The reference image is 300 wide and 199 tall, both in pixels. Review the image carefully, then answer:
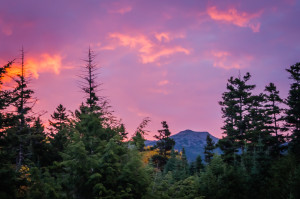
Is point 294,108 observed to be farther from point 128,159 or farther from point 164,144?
point 164,144

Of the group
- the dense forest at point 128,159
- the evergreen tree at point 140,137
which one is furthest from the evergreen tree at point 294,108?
the evergreen tree at point 140,137

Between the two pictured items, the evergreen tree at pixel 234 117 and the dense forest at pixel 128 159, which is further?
the evergreen tree at pixel 234 117

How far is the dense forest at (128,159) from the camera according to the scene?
10.4m

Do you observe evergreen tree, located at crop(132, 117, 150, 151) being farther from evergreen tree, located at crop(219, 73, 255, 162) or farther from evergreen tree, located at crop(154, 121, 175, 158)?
evergreen tree, located at crop(154, 121, 175, 158)

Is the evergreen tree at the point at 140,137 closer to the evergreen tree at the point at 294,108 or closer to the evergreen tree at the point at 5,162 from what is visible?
the evergreen tree at the point at 5,162

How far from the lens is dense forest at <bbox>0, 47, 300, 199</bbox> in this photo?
1039 centimetres

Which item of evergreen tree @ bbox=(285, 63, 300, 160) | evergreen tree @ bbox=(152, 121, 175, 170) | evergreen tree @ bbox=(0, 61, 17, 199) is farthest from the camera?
evergreen tree @ bbox=(152, 121, 175, 170)

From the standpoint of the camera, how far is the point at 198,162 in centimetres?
5097

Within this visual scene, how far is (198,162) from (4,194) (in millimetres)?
46899

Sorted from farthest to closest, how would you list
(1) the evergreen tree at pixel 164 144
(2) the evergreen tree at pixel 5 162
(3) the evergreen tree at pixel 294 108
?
1. (1) the evergreen tree at pixel 164 144
2. (3) the evergreen tree at pixel 294 108
3. (2) the evergreen tree at pixel 5 162

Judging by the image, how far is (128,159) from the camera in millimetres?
13203

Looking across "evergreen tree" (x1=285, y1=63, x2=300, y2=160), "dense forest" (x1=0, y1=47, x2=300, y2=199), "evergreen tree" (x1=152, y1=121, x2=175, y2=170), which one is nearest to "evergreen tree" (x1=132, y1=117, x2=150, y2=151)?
"dense forest" (x1=0, y1=47, x2=300, y2=199)

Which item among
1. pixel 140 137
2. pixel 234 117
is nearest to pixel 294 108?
pixel 234 117

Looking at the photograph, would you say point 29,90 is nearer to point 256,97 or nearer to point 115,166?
point 115,166
